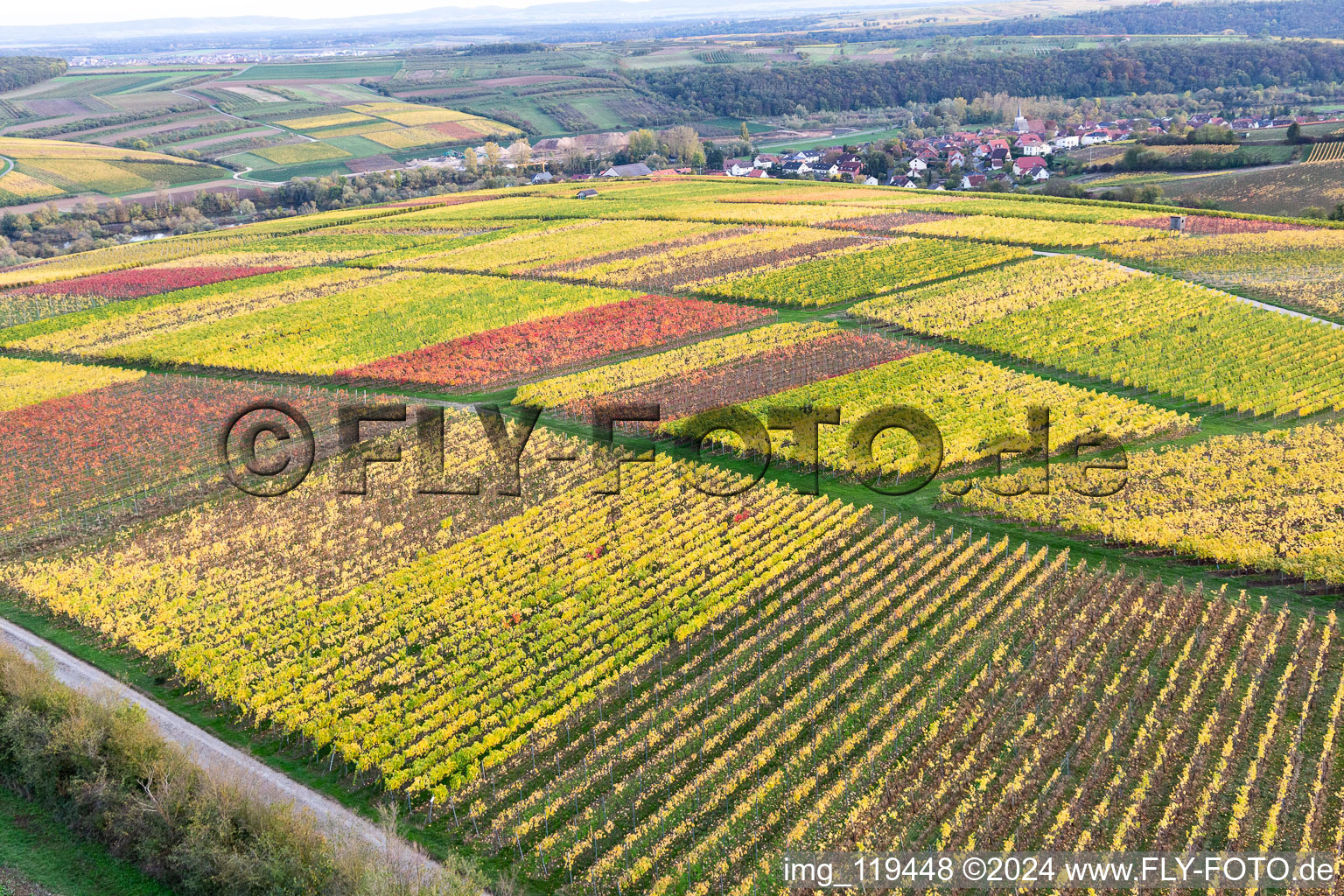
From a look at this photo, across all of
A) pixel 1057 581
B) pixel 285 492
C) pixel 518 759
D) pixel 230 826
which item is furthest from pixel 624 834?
pixel 285 492

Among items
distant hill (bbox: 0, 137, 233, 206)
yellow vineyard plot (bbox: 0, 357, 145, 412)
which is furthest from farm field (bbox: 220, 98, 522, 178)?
yellow vineyard plot (bbox: 0, 357, 145, 412)

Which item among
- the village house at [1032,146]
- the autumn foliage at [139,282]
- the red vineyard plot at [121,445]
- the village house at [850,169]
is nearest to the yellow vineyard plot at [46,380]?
the red vineyard plot at [121,445]

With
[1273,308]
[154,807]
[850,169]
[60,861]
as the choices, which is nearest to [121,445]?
[60,861]

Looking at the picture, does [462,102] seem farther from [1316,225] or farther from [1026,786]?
[1026,786]

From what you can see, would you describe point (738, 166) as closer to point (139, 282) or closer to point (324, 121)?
point (139, 282)

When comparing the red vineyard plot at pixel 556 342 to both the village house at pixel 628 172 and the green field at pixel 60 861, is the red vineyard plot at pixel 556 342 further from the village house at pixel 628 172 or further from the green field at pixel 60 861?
the village house at pixel 628 172

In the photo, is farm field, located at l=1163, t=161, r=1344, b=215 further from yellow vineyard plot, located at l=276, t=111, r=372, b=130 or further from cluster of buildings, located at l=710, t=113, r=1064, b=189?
yellow vineyard plot, located at l=276, t=111, r=372, b=130
